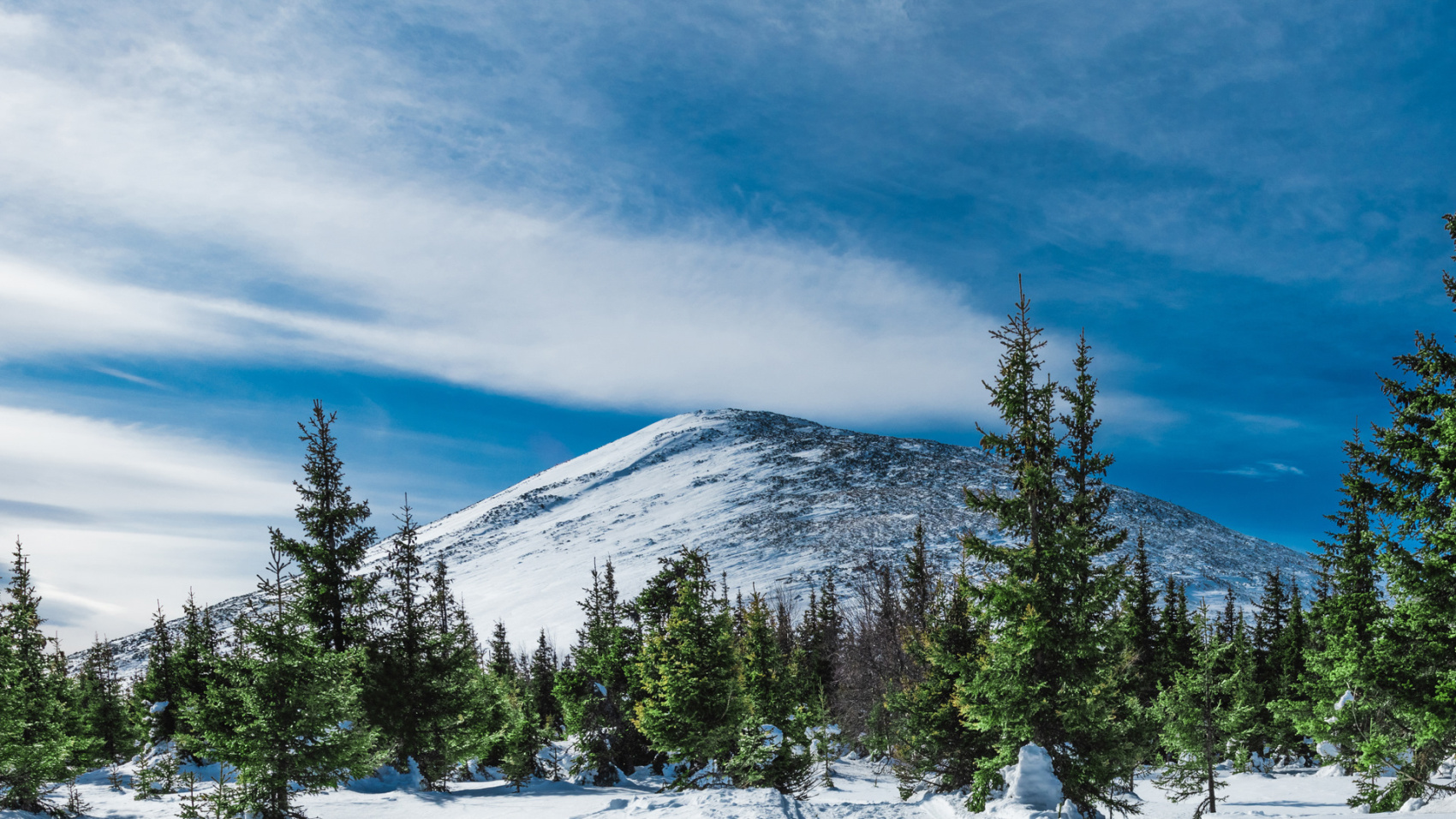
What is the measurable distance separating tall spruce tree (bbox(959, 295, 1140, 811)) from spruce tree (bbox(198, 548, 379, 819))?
1482cm

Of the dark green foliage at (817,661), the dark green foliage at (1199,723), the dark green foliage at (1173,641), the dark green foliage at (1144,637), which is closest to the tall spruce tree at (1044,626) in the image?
the dark green foliage at (1199,723)

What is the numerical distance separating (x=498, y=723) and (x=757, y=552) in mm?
157255

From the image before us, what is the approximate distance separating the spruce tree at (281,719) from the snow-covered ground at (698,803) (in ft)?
6.75

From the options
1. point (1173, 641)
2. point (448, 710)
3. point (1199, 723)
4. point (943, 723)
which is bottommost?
point (1199, 723)

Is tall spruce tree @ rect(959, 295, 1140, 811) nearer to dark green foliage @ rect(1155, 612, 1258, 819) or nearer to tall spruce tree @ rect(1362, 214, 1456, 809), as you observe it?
tall spruce tree @ rect(1362, 214, 1456, 809)

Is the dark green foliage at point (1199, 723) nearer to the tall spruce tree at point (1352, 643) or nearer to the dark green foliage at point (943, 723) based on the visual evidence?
the tall spruce tree at point (1352, 643)

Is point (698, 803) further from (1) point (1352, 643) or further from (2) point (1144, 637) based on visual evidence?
(2) point (1144, 637)

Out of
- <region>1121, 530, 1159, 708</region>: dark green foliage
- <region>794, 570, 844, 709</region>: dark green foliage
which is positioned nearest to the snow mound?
<region>1121, 530, 1159, 708</region>: dark green foliage

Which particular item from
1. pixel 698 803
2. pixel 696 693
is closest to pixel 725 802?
pixel 698 803

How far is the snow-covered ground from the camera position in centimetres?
1549

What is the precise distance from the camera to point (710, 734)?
73.0 feet

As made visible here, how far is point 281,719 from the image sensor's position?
1770 centimetres

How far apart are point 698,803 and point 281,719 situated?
1007cm

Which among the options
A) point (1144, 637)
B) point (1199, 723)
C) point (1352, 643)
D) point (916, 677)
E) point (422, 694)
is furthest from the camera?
point (1144, 637)
